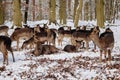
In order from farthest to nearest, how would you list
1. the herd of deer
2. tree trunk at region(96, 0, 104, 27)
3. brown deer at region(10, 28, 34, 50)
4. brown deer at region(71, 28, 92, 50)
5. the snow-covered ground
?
1. tree trunk at region(96, 0, 104, 27)
2. brown deer at region(10, 28, 34, 50)
3. brown deer at region(71, 28, 92, 50)
4. the herd of deer
5. the snow-covered ground

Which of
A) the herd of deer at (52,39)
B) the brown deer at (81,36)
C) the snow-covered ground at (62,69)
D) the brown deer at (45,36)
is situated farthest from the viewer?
the brown deer at (81,36)

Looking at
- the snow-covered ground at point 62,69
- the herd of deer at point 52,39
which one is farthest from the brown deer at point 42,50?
the snow-covered ground at point 62,69

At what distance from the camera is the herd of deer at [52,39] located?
13.9 m

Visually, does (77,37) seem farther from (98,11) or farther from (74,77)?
(98,11)

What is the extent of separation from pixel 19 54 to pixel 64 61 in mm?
3640

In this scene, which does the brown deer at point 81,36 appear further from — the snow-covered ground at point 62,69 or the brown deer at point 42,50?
the snow-covered ground at point 62,69

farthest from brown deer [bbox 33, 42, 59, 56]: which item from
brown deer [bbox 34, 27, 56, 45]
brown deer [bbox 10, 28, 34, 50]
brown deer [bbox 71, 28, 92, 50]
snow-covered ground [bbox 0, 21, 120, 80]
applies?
brown deer [bbox 10, 28, 34, 50]

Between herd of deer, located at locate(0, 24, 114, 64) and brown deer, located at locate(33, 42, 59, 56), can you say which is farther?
brown deer, located at locate(33, 42, 59, 56)

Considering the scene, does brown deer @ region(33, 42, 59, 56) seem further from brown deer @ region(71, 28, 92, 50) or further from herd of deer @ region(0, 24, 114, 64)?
brown deer @ region(71, 28, 92, 50)

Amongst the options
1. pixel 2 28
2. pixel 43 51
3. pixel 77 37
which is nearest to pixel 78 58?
pixel 43 51

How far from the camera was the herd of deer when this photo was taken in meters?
13.9

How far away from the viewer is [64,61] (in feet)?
46.4

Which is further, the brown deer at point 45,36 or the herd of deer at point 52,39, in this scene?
the brown deer at point 45,36

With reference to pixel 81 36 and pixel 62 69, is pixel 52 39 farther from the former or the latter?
pixel 62 69
